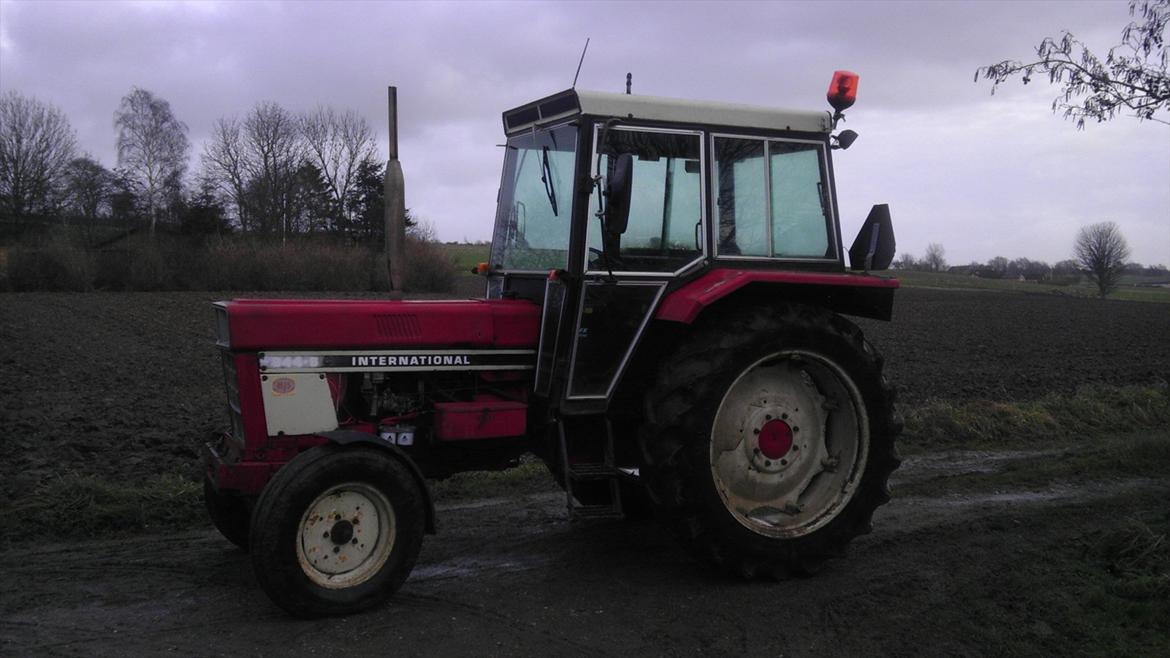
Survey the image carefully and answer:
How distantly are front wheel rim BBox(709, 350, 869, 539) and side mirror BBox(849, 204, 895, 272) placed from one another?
0.67 metres

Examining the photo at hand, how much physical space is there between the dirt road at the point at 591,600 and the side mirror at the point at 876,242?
5.45ft

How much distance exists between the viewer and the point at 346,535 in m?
4.53

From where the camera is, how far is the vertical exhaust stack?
4574 mm

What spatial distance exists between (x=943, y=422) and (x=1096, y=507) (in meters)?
2.81

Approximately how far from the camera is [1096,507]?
649 cm

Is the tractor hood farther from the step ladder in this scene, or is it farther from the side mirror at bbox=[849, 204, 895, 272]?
the side mirror at bbox=[849, 204, 895, 272]

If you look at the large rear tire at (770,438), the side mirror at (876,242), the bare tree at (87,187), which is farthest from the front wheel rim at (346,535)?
the bare tree at (87,187)

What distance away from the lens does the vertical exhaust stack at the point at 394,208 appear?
4.57m

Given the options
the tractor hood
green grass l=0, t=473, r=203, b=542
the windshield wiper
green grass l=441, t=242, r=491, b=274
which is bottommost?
green grass l=0, t=473, r=203, b=542

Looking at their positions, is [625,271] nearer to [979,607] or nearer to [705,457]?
[705,457]

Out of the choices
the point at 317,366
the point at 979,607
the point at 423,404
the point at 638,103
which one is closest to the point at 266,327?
the point at 317,366

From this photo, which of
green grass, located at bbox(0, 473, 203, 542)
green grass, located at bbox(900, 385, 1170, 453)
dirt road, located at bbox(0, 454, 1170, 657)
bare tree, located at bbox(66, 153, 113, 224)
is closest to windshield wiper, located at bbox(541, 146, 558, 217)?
dirt road, located at bbox(0, 454, 1170, 657)

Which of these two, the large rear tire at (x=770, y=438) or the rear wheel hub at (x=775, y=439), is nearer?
the large rear tire at (x=770, y=438)

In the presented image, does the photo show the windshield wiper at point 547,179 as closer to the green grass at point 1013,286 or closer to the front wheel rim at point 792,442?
the front wheel rim at point 792,442
